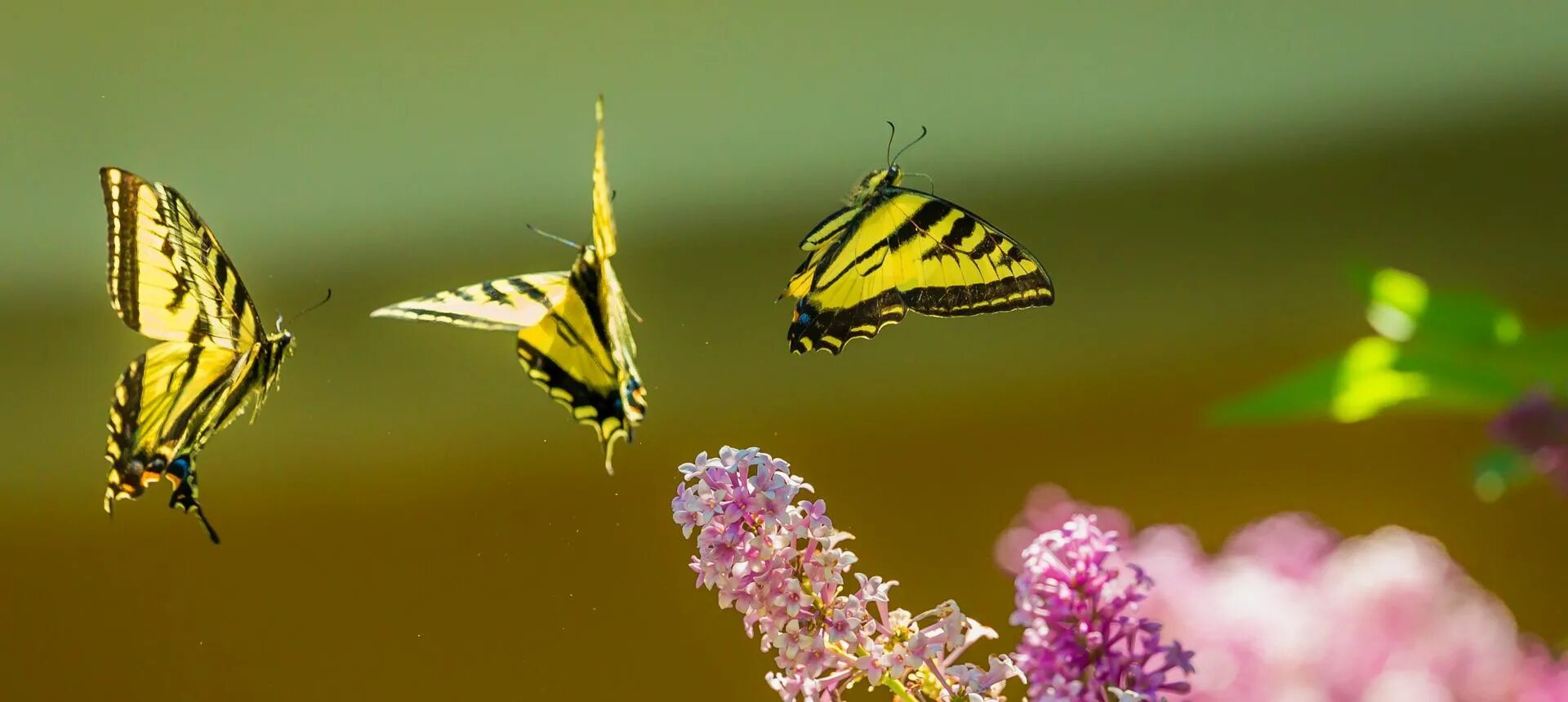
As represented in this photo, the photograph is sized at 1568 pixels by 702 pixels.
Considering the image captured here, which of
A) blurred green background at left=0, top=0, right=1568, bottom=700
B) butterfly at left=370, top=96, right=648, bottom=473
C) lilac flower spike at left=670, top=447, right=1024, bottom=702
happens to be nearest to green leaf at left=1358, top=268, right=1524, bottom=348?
lilac flower spike at left=670, top=447, right=1024, bottom=702

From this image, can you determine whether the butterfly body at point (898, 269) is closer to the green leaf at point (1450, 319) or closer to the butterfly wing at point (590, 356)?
the butterfly wing at point (590, 356)

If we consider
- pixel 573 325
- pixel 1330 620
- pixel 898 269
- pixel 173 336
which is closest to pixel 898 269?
pixel 898 269

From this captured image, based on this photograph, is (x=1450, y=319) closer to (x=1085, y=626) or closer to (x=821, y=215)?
(x=1085, y=626)

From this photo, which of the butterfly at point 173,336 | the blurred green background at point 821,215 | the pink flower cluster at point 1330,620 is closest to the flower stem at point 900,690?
the pink flower cluster at point 1330,620

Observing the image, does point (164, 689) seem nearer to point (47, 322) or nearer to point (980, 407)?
point (47, 322)

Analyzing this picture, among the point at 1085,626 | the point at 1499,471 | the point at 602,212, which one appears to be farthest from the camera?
the point at 602,212

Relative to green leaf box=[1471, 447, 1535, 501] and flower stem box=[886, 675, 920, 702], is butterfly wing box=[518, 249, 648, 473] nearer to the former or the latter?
flower stem box=[886, 675, 920, 702]
